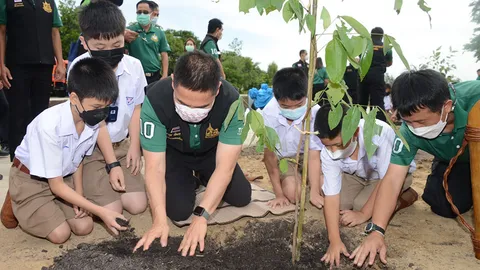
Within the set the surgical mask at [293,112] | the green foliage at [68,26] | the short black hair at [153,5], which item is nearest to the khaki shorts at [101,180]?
the surgical mask at [293,112]

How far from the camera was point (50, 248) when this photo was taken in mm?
2455

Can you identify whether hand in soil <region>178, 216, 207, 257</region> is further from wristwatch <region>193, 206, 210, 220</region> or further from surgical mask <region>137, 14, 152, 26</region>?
surgical mask <region>137, 14, 152, 26</region>

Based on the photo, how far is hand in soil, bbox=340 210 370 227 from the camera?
2743 mm

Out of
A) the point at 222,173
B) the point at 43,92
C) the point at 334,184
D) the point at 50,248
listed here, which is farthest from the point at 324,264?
the point at 43,92

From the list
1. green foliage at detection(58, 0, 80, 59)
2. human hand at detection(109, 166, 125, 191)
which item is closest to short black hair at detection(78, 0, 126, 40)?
human hand at detection(109, 166, 125, 191)

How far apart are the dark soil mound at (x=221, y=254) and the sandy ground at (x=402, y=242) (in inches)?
6.7

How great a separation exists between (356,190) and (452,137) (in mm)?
880

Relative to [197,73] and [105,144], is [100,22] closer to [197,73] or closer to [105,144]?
[105,144]

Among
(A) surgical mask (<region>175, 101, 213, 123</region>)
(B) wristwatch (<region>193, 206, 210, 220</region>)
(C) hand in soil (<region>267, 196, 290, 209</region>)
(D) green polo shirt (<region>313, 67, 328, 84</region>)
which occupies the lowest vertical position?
(D) green polo shirt (<region>313, 67, 328, 84</region>)

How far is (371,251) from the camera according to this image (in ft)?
7.18

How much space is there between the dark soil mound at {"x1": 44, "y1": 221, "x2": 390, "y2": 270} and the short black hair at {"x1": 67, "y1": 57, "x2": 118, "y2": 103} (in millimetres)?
820

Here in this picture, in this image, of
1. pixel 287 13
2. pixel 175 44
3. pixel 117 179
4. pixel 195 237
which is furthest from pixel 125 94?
pixel 175 44

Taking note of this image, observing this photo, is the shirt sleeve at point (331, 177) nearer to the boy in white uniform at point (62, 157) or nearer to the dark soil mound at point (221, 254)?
the dark soil mound at point (221, 254)

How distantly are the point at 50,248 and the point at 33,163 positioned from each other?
52cm
